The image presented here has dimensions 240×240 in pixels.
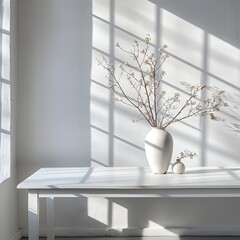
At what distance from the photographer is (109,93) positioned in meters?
3.92

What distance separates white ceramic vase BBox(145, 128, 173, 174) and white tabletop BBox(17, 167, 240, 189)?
0.07 metres

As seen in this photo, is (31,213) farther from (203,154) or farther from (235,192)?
(203,154)

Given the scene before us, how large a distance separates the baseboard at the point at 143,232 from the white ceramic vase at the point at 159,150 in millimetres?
844

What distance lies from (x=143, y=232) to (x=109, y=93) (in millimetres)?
1342

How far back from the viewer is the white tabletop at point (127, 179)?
9.33ft

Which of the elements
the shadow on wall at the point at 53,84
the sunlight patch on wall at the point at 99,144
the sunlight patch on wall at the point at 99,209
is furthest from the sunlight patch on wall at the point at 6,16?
the sunlight patch on wall at the point at 99,209

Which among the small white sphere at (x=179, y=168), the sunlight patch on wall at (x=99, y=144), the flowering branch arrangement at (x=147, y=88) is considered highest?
the flowering branch arrangement at (x=147, y=88)

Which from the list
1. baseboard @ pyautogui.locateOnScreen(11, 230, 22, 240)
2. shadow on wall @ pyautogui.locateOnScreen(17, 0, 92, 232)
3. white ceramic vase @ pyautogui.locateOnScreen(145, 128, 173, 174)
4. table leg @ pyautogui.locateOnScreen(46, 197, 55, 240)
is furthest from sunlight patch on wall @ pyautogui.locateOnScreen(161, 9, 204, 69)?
baseboard @ pyautogui.locateOnScreen(11, 230, 22, 240)

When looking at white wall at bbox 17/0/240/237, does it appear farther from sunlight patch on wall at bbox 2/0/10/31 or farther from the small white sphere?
the small white sphere

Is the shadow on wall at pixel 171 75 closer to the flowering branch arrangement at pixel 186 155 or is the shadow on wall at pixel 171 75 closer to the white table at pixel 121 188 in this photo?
the flowering branch arrangement at pixel 186 155

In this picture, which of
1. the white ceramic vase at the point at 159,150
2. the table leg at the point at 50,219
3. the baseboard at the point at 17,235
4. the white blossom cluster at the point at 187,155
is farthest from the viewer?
the baseboard at the point at 17,235

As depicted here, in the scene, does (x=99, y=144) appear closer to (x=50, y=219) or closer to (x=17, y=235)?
(x=50, y=219)

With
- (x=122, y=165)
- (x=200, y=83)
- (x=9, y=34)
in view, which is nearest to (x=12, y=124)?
(x=9, y=34)

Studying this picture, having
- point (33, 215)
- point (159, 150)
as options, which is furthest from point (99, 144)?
point (33, 215)
